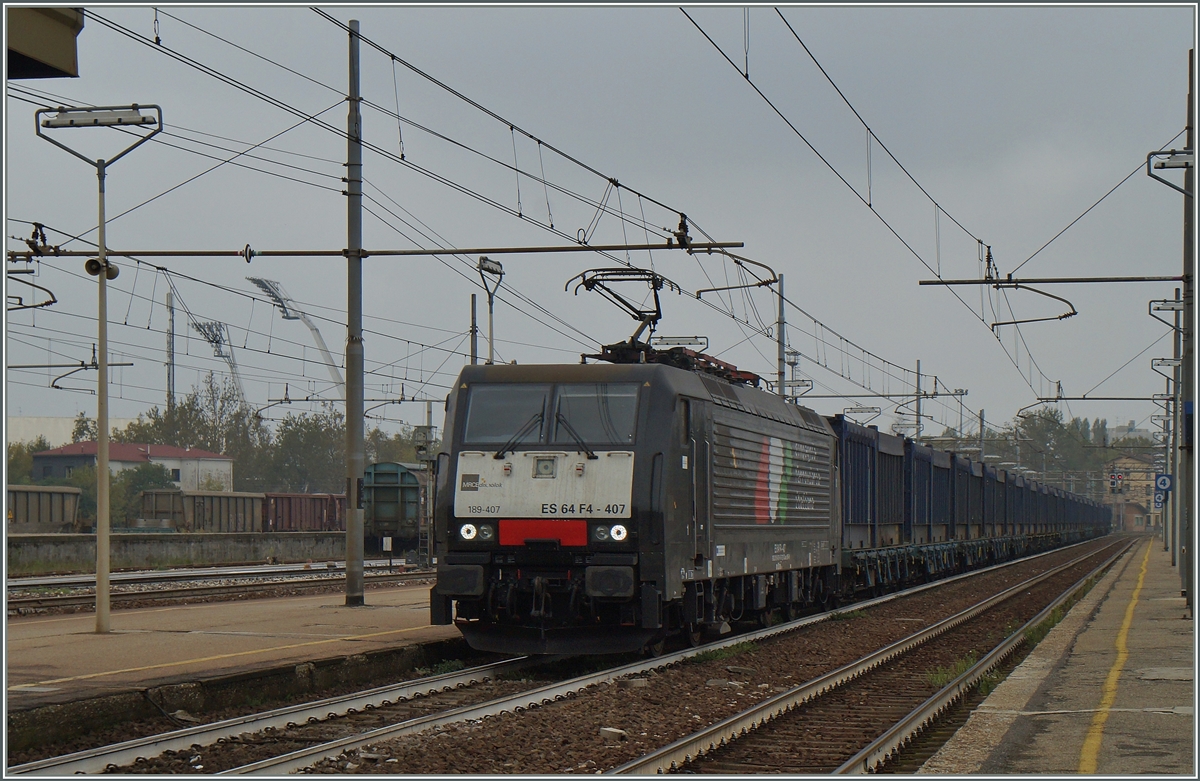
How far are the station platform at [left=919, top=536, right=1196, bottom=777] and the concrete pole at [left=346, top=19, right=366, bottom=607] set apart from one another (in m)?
9.09

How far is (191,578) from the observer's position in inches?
1156

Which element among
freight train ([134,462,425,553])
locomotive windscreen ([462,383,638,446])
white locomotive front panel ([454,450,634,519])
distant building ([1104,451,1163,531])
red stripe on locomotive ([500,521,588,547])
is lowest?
distant building ([1104,451,1163,531])

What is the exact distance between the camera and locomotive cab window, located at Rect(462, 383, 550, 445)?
45.2ft

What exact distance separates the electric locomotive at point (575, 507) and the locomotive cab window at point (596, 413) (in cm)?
1

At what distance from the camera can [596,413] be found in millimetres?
13750

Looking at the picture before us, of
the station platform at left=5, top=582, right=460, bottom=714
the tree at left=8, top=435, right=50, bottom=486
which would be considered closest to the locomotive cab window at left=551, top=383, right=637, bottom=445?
the station platform at left=5, top=582, right=460, bottom=714

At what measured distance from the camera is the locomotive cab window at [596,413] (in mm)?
13586

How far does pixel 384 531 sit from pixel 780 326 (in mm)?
13716

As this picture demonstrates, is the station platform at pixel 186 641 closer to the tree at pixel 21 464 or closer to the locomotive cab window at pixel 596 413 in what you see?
the locomotive cab window at pixel 596 413

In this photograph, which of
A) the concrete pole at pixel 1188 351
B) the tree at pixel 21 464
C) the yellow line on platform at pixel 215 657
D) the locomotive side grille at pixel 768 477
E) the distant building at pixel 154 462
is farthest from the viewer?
the tree at pixel 21 464

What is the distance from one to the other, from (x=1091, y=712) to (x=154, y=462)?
78232 mm

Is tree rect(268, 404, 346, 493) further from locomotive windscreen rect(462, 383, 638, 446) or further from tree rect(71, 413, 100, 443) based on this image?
locomotive windscreen rect(462, 383, 638, 446)

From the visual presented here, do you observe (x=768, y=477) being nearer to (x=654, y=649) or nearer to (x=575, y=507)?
(x=654, y=649)

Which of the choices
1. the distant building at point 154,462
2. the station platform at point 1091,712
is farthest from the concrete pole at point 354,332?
the distant building at point 154,462
